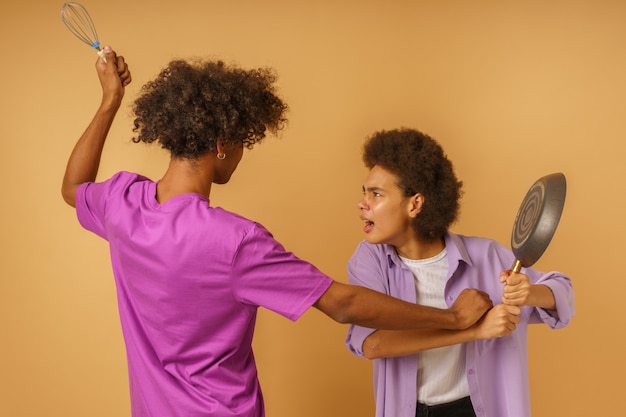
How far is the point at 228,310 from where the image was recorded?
1.57 m

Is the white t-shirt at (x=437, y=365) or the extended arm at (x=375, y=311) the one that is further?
the white t-shirt at (x=437, y=365)

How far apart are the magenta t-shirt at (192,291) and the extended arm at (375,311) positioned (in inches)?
1.9

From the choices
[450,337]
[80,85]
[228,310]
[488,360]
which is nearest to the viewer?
[228,310]

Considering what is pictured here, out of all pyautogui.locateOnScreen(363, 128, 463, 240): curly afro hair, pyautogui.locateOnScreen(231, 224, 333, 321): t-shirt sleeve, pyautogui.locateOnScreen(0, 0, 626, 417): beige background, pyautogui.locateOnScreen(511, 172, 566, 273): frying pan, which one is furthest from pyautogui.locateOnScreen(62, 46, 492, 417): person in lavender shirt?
pyautogui.locateOnScreen(0, 0, 626, 417): beige background

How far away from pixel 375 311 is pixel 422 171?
58 centimetres

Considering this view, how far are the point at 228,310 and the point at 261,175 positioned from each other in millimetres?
1294

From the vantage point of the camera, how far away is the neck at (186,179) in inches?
64.0

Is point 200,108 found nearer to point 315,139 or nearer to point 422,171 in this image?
point 422,171

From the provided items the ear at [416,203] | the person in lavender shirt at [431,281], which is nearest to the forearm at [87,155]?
the person in lavender shirt at [431,281]

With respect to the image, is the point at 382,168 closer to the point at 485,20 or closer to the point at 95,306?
the point at 485,20

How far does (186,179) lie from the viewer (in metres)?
1.64

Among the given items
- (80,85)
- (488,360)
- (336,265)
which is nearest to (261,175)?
(336,265)

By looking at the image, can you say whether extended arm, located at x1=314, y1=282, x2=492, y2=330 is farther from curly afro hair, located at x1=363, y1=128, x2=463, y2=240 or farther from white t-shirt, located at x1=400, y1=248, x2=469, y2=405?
curly afro hair, located at x1=363, y1=128, x2=463, y2=240

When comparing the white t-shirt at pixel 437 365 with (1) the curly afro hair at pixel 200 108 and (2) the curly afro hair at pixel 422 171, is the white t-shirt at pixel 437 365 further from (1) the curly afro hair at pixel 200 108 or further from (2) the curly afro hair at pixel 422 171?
(1) the curly afro hair at pixel 200 108
